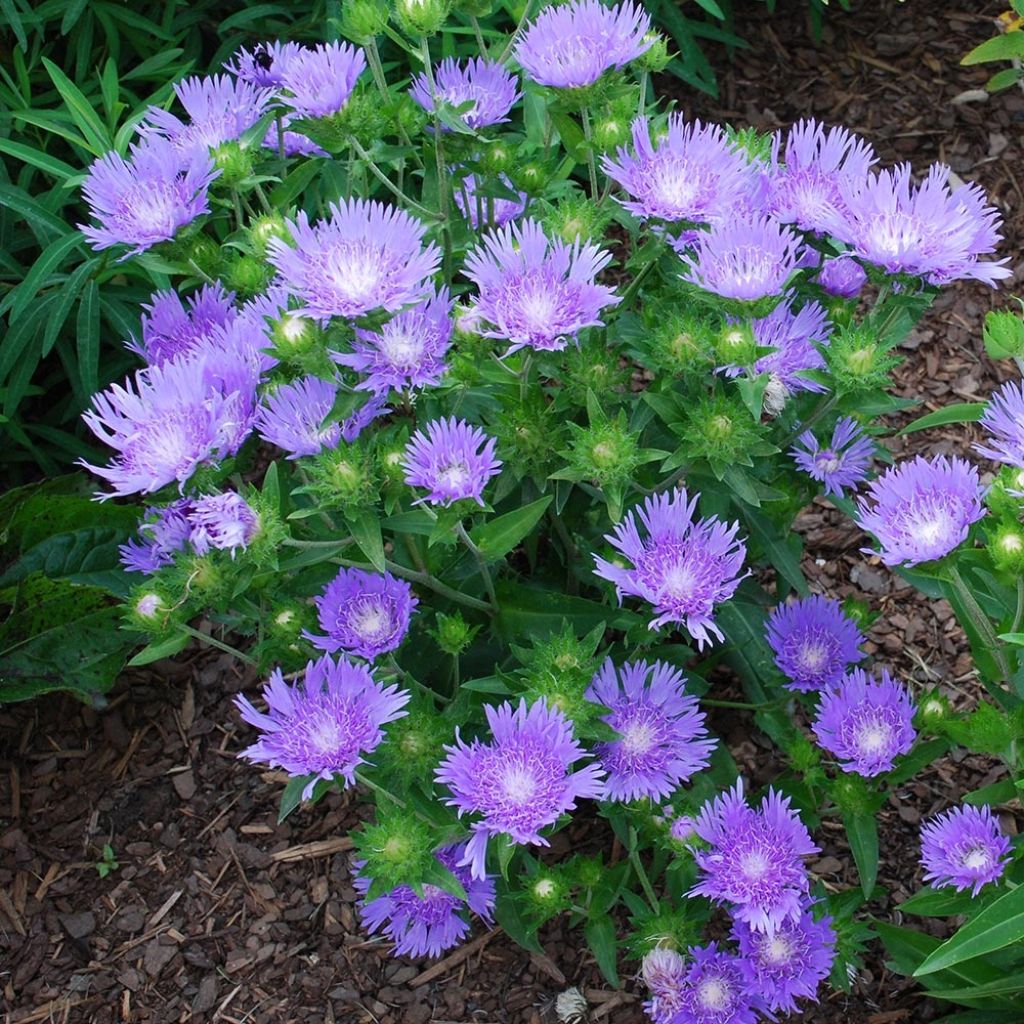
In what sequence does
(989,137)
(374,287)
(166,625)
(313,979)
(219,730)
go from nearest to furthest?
(374,287) < (166,625) < (313,979) < (219,730) < (989,137)

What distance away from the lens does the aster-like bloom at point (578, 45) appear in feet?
7.13

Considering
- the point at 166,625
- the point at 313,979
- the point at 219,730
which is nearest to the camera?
the point at 166,625

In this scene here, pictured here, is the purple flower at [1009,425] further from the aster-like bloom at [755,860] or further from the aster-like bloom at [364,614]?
the aster-like bloom at [364,614]

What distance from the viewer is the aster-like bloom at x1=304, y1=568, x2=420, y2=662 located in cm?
215

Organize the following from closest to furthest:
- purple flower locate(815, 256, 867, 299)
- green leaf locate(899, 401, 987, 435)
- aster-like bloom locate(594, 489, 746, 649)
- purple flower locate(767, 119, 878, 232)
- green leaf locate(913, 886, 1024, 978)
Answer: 1. green leaf locate(913, 886, 1024, 978)
2. aster-like bloom locate(594, 489, 746, 649)
3. purple flower locate(767, 119, 878, 232)
4. purple flower locate(815, 256, 867, 299)
5. green leaf locate(899, 401, 987, 435)

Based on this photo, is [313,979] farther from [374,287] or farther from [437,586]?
[374,287]

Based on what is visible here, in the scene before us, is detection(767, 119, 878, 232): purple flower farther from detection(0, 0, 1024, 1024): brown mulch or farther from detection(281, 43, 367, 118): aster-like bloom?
detection(0, 0, 1024, 1024): brown mulch

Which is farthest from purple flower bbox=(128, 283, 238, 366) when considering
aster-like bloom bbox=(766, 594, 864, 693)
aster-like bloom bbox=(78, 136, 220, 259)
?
aster-like bloom bbox=(766, 594, 864, 693)

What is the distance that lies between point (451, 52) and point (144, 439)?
171 centimetres

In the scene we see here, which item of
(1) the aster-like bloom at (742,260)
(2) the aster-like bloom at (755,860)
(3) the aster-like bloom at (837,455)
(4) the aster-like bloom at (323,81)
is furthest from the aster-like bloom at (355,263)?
(2) the aster-like bloom at (755,860)

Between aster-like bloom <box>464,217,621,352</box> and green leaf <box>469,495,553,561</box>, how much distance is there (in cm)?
30

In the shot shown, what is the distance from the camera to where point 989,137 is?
400 centimetres

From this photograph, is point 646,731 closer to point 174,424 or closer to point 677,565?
point 677,565

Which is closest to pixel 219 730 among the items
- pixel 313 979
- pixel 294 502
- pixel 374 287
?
pixel 313 979
